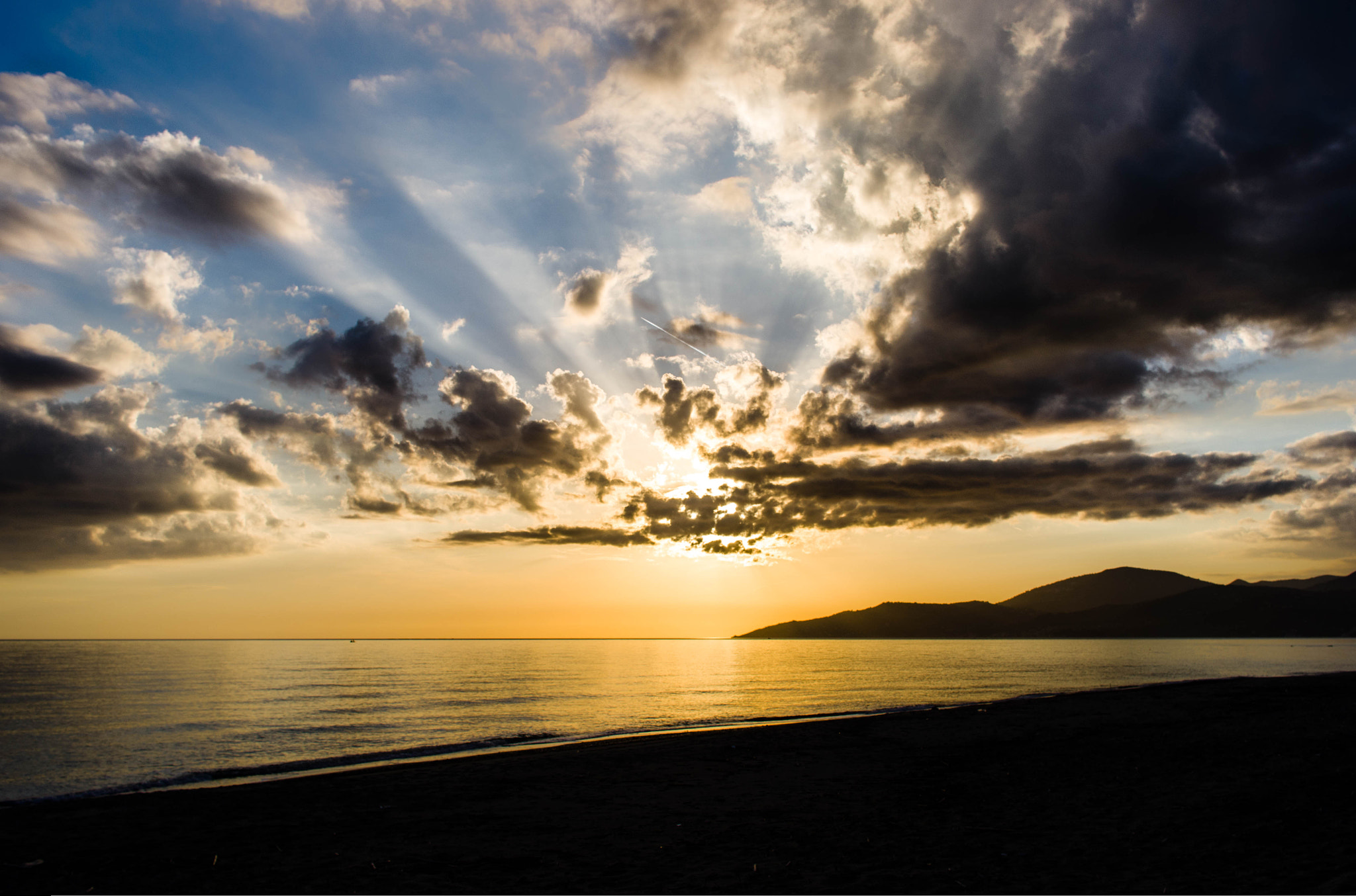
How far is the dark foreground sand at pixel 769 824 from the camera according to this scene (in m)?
12.7

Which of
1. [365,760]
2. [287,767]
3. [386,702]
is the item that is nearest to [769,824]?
[365,760]

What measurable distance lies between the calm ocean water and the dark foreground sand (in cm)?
1145

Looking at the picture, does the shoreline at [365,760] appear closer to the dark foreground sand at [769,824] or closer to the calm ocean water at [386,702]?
the calm ocean water at [386,702]

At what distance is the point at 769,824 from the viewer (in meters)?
16.9

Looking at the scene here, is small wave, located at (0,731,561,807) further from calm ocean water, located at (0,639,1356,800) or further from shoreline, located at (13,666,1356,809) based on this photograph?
calm ocean water, located at (0,639,1356,800)

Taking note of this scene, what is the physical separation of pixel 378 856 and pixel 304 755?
2202 centimetres

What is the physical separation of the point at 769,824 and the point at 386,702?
51998 mm

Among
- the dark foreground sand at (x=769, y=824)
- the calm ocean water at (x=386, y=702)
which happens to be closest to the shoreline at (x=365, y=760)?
the calm ocean water at (x=386, y=702)

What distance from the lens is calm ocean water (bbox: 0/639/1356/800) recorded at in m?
33.2

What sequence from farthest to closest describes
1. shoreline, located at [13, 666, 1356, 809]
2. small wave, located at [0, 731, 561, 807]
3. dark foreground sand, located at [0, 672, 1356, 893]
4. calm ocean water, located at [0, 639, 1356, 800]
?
calm ocean water, located at [0, 639, 1356, 800]
shoreline, located at [13, 666, 1356, 809]
small wave, located at [0, 731, 561, 807]
dark foreground sand, located at [0, 672, 1356, 893]

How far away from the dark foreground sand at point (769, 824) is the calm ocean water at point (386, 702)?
1145 cm

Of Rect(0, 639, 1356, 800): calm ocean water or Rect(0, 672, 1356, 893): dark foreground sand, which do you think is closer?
Rect(0, 672, 1356, 893): dark foreground sand

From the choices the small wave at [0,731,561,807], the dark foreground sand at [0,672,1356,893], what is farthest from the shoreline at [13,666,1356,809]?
the dark foreground sand at [0,672,1356,893]

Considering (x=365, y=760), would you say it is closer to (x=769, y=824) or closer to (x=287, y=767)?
(x=287, y=767)
